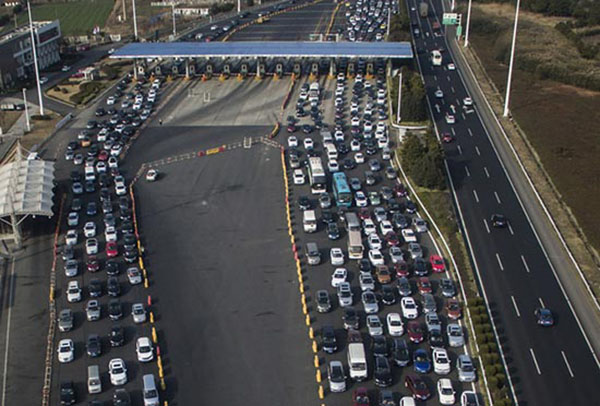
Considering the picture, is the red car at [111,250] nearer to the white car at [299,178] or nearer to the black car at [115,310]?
the black car at [115,310]

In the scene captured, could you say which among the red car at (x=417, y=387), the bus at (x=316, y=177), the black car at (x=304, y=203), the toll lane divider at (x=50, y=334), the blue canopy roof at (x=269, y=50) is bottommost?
the toll lane divider at (x=50, y=334)

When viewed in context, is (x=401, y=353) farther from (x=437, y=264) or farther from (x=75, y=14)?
(x=75, y=14)

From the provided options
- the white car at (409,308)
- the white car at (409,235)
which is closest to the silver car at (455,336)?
the white car at (409,308)

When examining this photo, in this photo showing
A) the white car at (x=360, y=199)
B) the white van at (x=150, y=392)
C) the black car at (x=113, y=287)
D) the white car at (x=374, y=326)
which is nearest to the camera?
the white van at (x=150, y=392)

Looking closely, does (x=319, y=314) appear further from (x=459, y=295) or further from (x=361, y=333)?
(x=459, y=295)

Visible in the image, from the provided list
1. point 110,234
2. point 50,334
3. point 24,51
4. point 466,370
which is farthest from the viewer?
point 24,51

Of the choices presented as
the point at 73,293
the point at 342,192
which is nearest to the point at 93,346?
the point at 73,293
